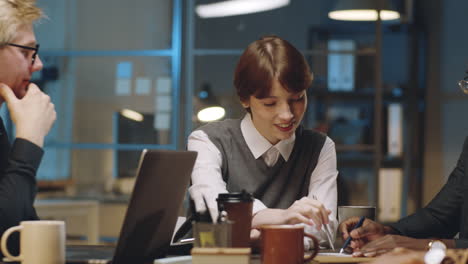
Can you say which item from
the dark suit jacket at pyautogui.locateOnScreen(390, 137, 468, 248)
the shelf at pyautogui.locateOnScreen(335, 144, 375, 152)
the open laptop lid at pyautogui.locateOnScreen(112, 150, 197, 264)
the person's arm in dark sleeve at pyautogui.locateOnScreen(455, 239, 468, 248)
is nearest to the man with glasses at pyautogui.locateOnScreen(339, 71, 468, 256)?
the dark suit jacket at pyautogui.locateOnScreen(390, 137, 468, 248)

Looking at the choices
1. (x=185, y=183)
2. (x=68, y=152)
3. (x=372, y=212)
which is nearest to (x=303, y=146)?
(x=372, y=212)

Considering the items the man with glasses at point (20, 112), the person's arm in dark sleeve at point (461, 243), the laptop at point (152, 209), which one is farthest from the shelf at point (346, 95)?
the laptop at point (152, 209)

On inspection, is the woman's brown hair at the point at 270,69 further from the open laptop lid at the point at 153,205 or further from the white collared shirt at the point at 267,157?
the open laptop lid at the point at 153,205

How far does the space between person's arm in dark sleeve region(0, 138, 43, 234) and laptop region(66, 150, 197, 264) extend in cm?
16

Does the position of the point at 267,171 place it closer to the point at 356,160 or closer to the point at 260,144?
the point at 260,144

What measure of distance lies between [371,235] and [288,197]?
34cm

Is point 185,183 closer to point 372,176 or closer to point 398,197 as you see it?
point 372,176

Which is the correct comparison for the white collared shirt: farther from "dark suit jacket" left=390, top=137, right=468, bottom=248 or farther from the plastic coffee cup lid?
the plastic coffee cup lid

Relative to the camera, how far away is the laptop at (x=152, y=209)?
159 cm

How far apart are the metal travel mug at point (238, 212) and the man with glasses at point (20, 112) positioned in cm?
45

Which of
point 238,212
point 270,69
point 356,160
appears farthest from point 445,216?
point 356,160

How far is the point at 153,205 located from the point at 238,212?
8.0 inches

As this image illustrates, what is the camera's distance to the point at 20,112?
198 cm

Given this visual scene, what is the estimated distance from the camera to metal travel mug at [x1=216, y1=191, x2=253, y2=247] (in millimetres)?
1762
